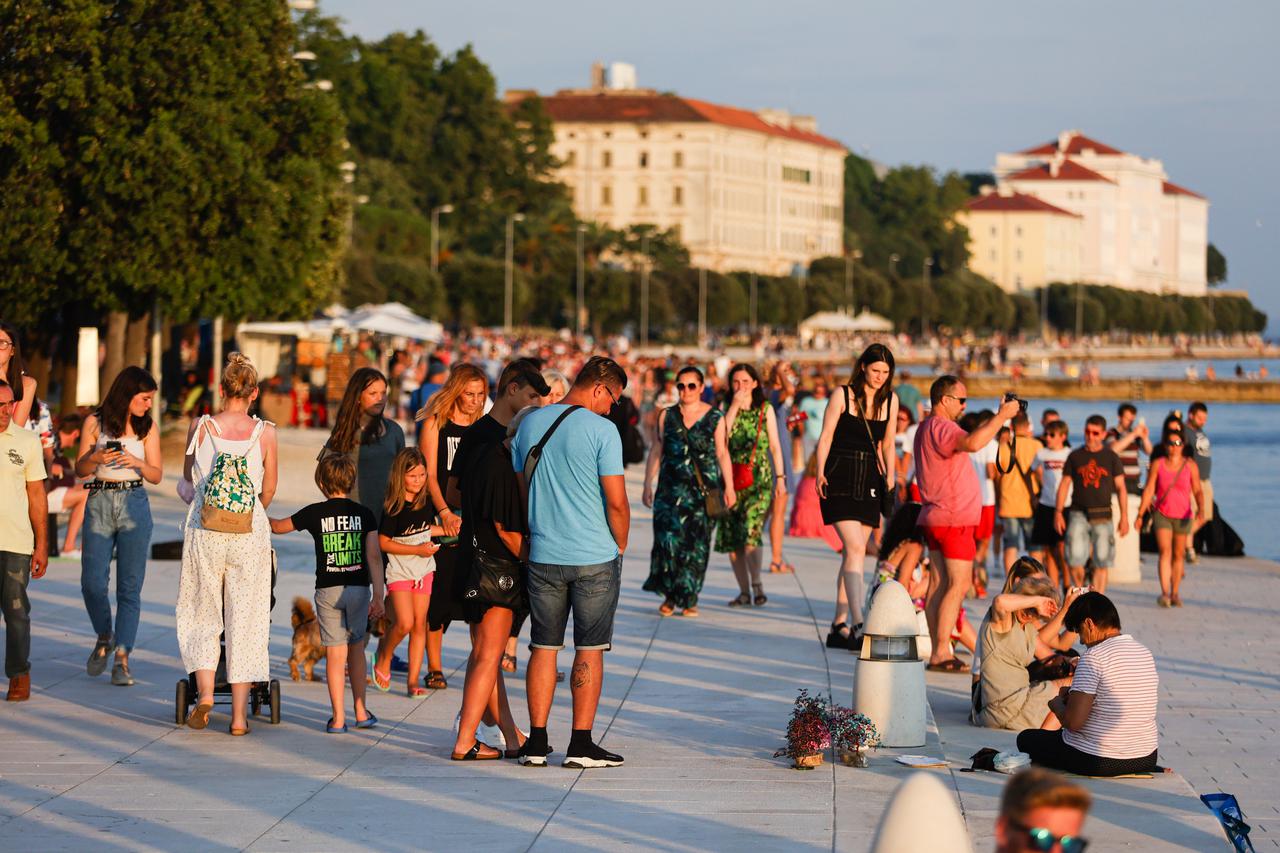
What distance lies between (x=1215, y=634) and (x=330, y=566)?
7.33 m

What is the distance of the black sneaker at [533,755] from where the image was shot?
8.30 meters

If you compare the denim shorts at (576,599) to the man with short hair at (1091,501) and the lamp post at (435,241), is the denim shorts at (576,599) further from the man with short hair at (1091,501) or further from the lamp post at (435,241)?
the lamp post at (435,241)

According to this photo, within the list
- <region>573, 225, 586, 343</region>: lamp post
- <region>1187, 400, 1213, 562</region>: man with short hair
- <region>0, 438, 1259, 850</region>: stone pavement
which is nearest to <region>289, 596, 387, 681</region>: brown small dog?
<region>0, 438, 1259, 850</region>: stone pavement

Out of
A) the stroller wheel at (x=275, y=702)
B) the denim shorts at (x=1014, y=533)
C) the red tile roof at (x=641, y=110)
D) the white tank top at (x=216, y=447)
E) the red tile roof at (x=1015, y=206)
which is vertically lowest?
the stroller wheel at (x=275, y=702)

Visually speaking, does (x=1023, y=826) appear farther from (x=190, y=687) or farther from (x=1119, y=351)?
(x=1119, y=351)

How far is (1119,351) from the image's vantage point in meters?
171

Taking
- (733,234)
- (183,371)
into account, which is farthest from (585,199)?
(183,371)

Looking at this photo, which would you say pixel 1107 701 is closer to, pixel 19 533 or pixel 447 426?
pixel 447 426

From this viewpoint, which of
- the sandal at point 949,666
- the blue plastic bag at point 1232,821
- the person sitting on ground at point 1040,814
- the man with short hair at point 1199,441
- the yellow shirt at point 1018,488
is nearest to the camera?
the person sitting on ground at point 1040,814

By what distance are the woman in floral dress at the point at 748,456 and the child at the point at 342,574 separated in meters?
4.76

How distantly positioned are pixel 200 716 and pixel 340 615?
774 millimetres

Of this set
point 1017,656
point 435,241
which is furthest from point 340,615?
point 435,241

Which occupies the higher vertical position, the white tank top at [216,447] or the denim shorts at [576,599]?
the white tank top at [216,447]

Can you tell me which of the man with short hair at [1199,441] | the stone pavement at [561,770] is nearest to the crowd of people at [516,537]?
the stone pavement at [561,770]
